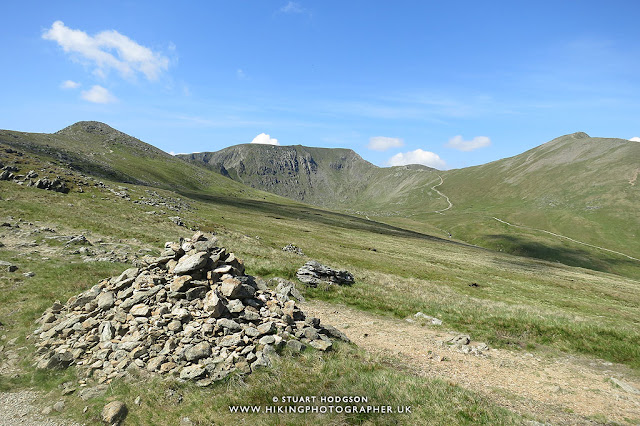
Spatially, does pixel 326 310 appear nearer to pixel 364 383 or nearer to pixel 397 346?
pixel 397 346

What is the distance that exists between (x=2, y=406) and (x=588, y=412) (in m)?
23.8

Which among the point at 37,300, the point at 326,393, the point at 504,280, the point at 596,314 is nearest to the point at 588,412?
the point at 326,393

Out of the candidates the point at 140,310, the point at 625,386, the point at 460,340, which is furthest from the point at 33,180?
the point at 625,386

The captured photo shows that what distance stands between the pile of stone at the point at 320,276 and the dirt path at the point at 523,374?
8806 millimetres

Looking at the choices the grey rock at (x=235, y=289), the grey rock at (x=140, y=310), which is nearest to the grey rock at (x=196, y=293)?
the grey rock at (x=235, y=289)

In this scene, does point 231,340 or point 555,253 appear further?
point 555,253

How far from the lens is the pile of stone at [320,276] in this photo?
31400 mm

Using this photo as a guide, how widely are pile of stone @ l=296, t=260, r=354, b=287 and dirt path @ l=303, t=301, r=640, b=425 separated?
8.81m

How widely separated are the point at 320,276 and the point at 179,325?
19.6 meters

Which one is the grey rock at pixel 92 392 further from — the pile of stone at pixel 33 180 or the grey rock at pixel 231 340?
the pile of stone at pixel 33 180

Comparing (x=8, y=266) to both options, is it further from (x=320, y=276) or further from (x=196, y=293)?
(x=320, y=276)

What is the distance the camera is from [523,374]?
1600 cm

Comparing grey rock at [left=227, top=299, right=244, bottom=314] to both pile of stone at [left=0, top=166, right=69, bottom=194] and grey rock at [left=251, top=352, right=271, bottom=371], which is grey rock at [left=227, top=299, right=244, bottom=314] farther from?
pile of stone at [left=0, top=166, right=69, bottom=194]

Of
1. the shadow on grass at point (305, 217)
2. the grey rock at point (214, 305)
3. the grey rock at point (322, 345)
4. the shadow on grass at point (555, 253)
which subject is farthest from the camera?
the shadow on grass at point (555, 253)
